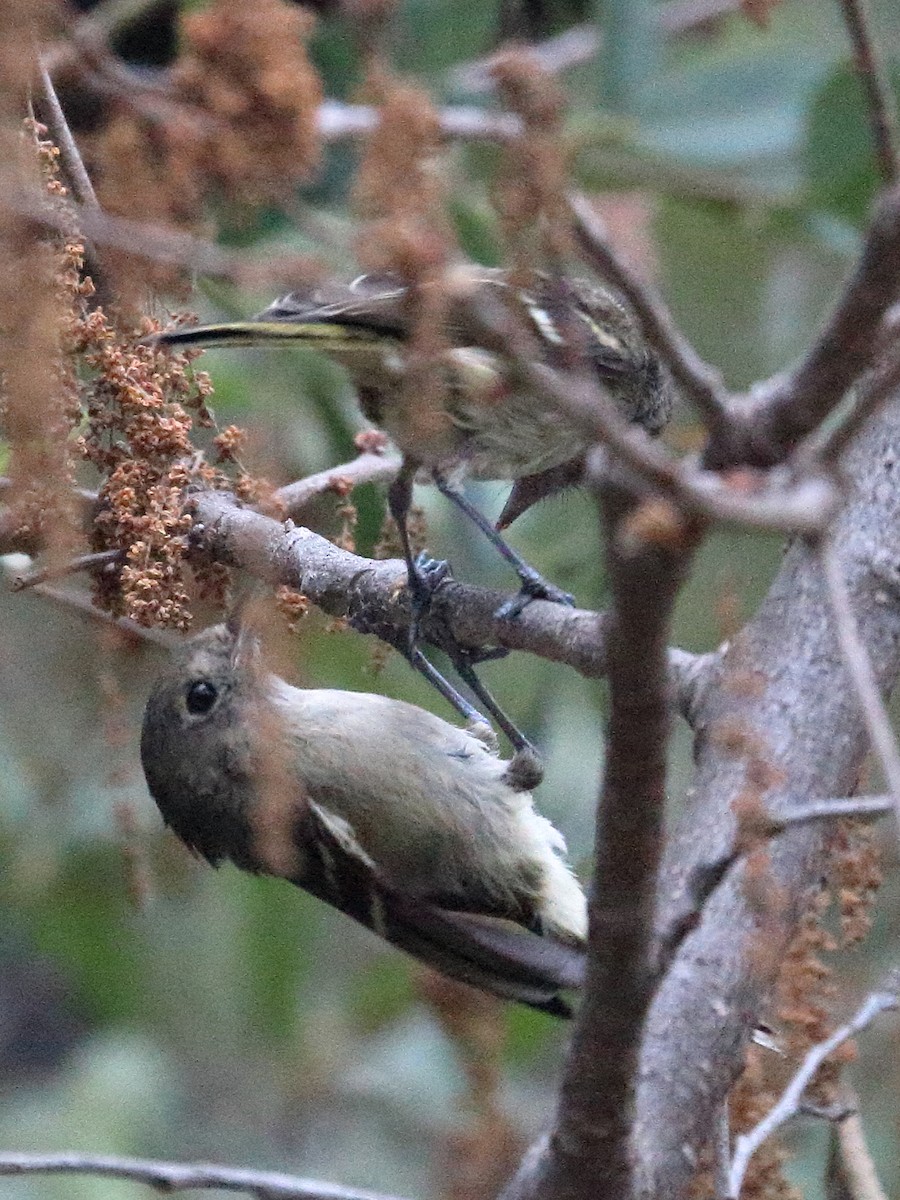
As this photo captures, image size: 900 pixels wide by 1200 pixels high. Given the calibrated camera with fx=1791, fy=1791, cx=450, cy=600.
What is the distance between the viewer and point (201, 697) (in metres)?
3.53

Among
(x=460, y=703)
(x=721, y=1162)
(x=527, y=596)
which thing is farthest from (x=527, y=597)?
(x=460, y=703)

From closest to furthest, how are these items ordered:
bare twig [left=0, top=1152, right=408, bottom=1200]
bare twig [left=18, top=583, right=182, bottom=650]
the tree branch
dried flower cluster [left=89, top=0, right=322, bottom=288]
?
dried flower cluster [left=89, top=0, right=322, bottom=288] < bare twig [left=0, top=1152, right=408, bottom=1200] < the tree branch < bare twig [left=18, top=583, right=182, bottom=650]

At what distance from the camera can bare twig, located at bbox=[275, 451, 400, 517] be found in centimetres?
325

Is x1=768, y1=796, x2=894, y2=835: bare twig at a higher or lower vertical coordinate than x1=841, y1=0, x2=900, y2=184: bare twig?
lower

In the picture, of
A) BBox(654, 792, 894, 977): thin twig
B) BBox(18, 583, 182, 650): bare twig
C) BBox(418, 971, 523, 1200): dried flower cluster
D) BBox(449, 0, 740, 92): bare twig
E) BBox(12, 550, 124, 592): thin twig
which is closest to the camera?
BBox(654, 792, 894, 977): thin twig

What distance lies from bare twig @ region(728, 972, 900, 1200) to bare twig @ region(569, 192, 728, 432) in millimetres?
1328

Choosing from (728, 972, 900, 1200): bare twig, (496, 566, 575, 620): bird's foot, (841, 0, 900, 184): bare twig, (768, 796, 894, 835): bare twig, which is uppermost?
(841, 0, 900, 184): bare twig

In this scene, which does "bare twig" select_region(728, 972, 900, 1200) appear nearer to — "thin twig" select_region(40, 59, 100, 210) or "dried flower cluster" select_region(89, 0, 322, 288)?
"dried flower cluster" select_region(89, 0, 322, 288)

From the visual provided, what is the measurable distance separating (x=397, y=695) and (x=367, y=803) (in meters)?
1.01

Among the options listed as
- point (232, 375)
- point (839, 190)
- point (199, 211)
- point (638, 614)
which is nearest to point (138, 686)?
point (232, 375)

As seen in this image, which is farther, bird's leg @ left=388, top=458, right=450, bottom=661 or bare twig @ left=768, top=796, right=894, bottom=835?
bird's leg @ left=388, top=458, right=450, bottom=661

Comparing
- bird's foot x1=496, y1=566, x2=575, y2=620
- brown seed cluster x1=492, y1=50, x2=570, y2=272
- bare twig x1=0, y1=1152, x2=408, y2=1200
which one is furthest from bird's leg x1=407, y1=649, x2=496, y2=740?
brown seed cluster x1=492, y1=50, x2=570, y2=272

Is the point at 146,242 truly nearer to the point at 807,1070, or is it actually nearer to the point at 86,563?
the point at 86,563

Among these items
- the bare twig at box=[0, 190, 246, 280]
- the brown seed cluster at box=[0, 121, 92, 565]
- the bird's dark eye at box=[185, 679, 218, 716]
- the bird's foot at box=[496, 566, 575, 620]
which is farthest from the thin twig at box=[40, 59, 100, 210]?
the bare twig at box=[0, 190, 246, 280]
